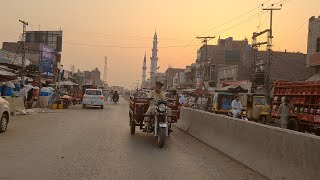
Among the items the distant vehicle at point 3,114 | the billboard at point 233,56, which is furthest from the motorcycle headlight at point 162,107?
the billboard at point 233,56

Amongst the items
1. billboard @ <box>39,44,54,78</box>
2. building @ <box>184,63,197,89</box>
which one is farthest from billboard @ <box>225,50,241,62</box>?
billboard @ <box>39,44,54,78</box>

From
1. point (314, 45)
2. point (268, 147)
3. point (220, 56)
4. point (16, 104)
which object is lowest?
point (16, 104)

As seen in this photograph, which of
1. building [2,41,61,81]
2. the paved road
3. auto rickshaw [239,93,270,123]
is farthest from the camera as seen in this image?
building [2,41,61,81]

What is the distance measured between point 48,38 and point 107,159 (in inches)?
3015

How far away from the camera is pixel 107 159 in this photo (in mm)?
9766

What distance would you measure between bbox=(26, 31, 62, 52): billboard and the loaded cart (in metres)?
64.9

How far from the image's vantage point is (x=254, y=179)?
810 cm

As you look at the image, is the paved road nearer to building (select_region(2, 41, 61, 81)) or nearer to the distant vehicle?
the distant vehicle

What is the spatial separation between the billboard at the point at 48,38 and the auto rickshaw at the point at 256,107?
56521mm

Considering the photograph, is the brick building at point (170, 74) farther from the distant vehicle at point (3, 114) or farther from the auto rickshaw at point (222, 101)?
the distant vehicle at point (3, 114)

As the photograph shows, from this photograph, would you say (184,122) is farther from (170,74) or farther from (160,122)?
(170,74)

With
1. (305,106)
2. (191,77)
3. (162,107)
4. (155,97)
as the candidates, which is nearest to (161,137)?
(162,107)

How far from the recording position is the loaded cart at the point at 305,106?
1945cm

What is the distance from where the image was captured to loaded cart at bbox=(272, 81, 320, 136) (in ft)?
63.8
